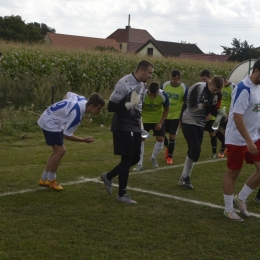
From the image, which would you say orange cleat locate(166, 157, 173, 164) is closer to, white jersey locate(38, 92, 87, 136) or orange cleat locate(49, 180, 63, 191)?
orange cleat locate(49, 180, 63, 191)

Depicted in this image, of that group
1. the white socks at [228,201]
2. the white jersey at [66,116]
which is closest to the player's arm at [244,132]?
the white socks at [228,201]

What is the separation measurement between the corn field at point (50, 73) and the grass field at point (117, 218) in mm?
7072

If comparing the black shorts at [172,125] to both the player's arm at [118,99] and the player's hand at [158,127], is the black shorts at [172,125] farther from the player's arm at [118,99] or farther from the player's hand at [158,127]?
the player's arm at [118,99]

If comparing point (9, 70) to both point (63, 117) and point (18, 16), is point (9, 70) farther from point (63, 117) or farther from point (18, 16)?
point (18, 16)

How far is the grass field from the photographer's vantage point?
516 cm

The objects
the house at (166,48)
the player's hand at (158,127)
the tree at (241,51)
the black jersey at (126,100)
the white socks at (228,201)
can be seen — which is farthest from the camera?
the house at (166,48)

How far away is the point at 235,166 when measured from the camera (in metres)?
6.24

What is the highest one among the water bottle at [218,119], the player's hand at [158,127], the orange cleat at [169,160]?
the water bottle at [218,119]

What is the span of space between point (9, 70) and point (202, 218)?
12.5m

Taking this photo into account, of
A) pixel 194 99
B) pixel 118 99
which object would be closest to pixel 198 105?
pixel 194 99

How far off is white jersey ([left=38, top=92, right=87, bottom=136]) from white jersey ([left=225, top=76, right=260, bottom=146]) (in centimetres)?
220

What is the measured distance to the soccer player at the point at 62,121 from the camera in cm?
714

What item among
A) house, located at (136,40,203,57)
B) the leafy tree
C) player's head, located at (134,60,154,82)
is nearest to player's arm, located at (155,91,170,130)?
player's head, located at (134,60,154,82)

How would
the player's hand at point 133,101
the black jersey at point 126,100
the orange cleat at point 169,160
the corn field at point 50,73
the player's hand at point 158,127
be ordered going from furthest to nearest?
the corn field at point 50,73 → the orange cleat at point 169,160 → the player's hand at point 158,127 → the black jersey at point 126,100 → the player's hand at point 133,101
